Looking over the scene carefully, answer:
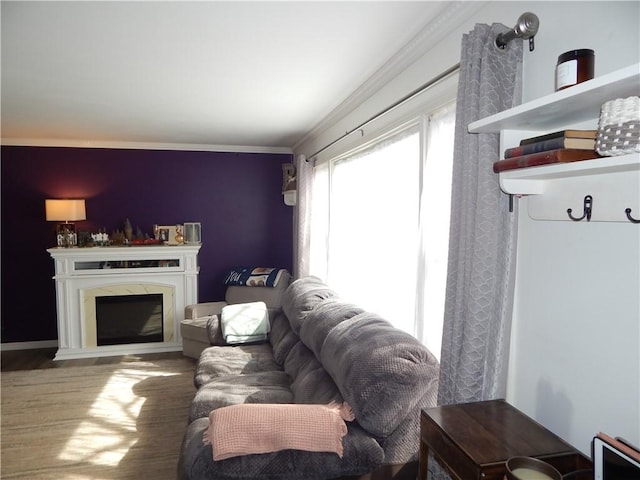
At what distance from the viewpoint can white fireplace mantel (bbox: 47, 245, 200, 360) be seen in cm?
486

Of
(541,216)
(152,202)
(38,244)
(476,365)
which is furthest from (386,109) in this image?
(38,244)

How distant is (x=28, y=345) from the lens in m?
5.27

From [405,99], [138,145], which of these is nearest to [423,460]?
[405,99]

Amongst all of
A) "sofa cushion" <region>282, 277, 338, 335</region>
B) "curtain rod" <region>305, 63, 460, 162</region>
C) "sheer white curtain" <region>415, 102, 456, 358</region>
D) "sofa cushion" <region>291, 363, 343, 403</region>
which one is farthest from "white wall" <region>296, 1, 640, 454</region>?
"sofa cushion" <region>282, 277, 338, 335</region>

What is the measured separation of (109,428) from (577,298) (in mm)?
3237

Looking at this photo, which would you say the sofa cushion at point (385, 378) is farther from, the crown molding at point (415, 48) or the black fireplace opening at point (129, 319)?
the black fireplace opening at point (129, 319)

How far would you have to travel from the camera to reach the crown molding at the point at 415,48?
5.93ft

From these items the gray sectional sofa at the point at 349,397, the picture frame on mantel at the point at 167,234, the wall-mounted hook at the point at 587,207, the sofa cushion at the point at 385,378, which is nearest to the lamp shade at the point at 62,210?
the picture frame on mantel at the point at 167,234

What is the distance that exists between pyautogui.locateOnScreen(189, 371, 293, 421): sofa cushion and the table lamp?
3055mm

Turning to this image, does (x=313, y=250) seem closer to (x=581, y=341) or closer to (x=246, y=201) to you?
(x=246, y=201)

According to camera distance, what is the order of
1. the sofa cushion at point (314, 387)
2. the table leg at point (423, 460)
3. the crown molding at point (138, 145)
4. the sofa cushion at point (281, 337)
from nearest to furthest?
1. the table leg at point (423, 460)
2. the sofa cushion at point (314, 387)
3. the sofa cushion at point (281, 337)
4. the crown molding at point (138, 145)

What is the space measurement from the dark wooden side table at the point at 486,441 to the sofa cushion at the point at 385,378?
38 centimetres

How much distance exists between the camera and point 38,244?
206 inches

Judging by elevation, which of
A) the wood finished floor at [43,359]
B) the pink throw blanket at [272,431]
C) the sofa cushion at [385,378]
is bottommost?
the wood finished floor at [43,359]
